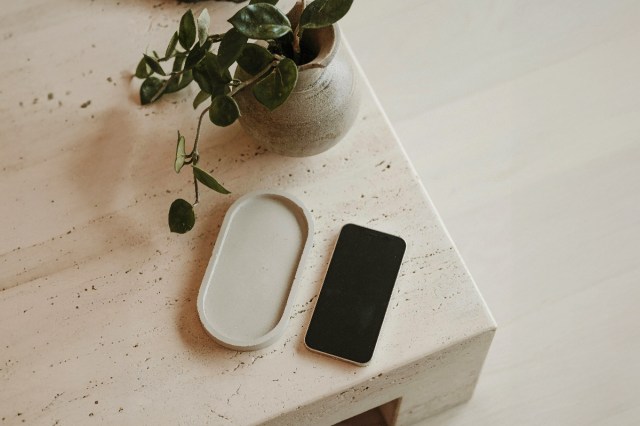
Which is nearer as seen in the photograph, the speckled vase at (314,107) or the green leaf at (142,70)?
the speckled vase at (314,107)

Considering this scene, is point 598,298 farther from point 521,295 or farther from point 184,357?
point 184,357

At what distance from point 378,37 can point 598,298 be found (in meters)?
0.60

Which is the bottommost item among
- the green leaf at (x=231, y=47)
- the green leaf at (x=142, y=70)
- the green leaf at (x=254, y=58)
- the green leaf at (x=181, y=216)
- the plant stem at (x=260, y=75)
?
the green leaf at (x=181, y=216)

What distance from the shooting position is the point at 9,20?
1131mm

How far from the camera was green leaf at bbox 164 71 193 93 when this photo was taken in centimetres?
101

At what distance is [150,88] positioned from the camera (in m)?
1.03

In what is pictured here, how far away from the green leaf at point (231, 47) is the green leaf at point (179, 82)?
0.57 ft

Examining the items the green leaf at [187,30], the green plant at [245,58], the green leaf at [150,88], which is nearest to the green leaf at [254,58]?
the green plant at [245,58]

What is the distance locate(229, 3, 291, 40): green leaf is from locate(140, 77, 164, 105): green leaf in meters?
0.26

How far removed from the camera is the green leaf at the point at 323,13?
0.80m

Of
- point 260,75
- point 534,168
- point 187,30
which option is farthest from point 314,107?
point 534,168

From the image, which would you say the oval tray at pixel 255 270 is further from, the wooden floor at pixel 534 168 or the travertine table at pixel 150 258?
the wooden floor at pixel 534 168

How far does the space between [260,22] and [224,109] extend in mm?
104

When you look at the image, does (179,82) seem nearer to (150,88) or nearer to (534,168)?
(150,88)
